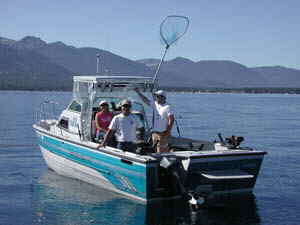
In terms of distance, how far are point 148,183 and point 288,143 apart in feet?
45.1

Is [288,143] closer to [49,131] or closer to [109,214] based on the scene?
[49,131]

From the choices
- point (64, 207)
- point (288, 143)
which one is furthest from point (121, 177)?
point (288, 143)

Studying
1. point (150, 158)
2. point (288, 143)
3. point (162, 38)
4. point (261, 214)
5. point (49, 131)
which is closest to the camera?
point (150, 158)

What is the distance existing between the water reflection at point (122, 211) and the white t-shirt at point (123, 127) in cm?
152

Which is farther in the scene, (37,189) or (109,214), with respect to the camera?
(37,189)

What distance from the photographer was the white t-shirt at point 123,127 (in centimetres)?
1184

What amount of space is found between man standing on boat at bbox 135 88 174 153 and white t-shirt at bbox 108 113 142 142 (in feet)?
1.86

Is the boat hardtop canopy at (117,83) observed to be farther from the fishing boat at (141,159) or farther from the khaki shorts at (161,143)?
the khaki shorts at (161,143)

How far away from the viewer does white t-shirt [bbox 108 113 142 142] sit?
38.9 feet

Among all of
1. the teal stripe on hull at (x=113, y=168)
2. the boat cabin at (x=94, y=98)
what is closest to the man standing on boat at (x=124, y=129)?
the teal stripe on hull at (x=113, y=168)

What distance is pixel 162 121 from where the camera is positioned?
11.9 metres

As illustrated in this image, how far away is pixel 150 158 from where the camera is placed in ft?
36.0

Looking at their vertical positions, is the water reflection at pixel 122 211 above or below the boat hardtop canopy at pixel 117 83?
below

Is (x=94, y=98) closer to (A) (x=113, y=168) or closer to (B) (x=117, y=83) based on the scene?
(B) (x=117, y=83)
